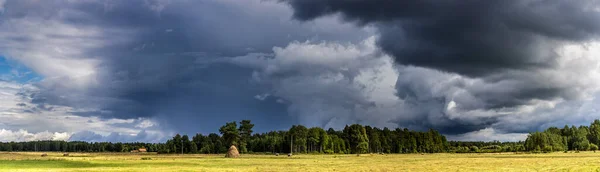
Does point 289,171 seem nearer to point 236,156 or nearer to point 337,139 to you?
point 236,156

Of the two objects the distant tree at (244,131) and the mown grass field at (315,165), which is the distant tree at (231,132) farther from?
the mown grass field at (315,165)

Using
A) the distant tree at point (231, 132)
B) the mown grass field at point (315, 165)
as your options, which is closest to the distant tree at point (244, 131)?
the distant tree at point (231, 132)

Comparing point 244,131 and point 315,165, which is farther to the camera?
point 244,131

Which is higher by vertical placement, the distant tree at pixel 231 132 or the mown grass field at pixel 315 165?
the distant tree at pixel 231 132

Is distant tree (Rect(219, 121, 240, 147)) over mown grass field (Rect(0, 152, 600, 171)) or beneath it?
over

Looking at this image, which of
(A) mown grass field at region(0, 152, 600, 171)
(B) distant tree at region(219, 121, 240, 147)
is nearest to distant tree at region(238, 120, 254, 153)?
(B) distant tree at region(219, 121, 240, 147)

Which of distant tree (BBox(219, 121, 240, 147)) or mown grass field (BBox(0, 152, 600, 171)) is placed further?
distant tree (BBox(219, 121, 240, 147))

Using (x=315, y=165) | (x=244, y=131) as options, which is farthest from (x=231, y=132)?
(x=315, y=165)

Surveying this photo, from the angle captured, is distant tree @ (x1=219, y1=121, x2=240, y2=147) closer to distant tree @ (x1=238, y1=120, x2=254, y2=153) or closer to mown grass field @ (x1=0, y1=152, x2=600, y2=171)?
distant tree @ (x1=238, y1=120, x2=254, y2=153)

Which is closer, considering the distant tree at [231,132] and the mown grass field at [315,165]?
the mown grass field at [315,165]

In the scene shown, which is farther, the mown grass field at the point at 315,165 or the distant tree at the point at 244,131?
the distant tree at the point at 244,131

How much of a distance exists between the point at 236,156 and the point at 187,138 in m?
92.5

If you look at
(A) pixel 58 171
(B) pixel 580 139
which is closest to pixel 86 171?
(A) pixel 58 171

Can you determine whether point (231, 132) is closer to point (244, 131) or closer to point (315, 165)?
point (244, 131)
